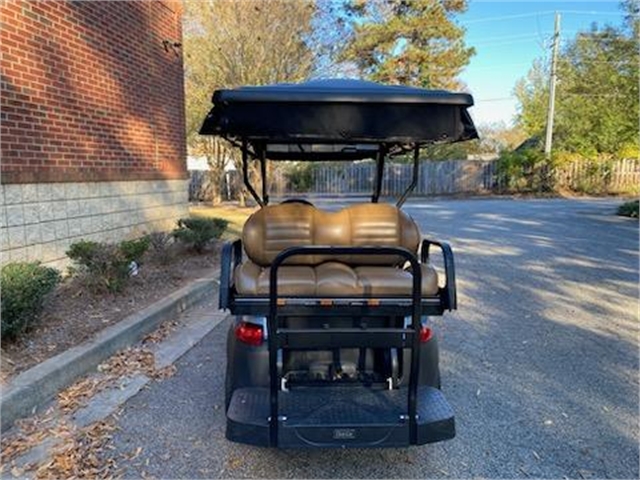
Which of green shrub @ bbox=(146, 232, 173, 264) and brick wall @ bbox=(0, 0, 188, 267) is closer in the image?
brick wall @ bbox=(0, 0, 188, 267)

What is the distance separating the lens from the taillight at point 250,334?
2859mm

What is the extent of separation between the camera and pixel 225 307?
2.84 meters

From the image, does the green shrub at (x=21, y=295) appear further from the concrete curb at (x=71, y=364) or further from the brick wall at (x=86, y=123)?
the brick wall at (x=86, y=123)

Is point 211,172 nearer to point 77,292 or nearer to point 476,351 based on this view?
point 77,292

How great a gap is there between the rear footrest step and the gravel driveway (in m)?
0.37

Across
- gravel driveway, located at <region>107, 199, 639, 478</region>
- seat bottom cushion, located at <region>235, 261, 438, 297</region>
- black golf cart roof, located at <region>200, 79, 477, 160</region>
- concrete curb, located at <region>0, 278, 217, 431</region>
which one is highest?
black golf cart roof, located at <region>200, 79, 477, 160</region>

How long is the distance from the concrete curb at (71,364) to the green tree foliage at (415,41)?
67.0 feet

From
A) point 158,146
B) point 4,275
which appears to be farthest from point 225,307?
point 158,146

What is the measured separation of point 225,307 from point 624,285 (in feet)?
19.6

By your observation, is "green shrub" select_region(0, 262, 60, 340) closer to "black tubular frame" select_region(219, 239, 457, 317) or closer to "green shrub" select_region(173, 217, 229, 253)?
"black tubular frame" select_region(219, 239, 457, 317)

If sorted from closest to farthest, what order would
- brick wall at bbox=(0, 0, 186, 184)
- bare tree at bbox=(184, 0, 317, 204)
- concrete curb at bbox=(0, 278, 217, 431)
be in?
concrete curb at bbox=(0, 278, 217, 431)
brick wall at bbox=(0, 0, 186, 184)
bare tree at bbox=(184, 0, 317, 204)

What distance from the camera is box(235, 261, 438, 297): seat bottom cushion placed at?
2.79m

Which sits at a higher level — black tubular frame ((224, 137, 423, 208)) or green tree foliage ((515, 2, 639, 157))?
green tree foliage ((515, 2, 639, 157))

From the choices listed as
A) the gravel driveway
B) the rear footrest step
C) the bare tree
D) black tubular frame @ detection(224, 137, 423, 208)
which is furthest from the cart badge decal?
the bare tree
